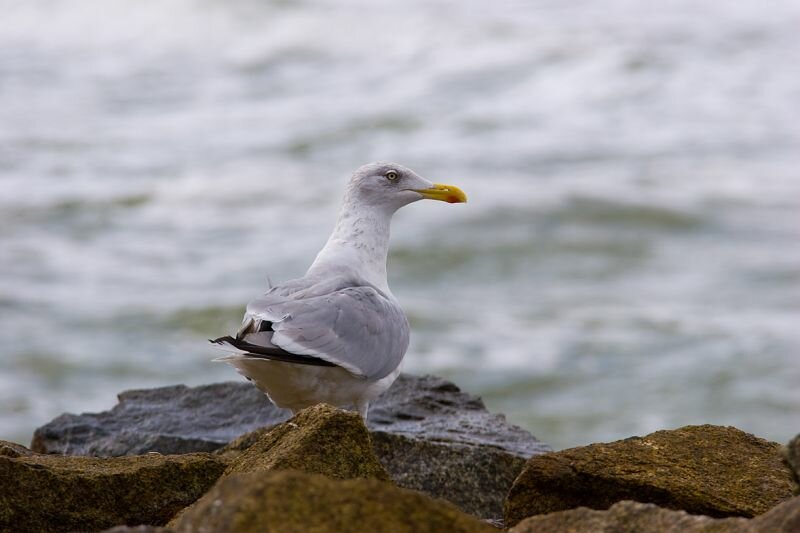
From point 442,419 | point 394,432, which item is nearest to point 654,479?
point 394,432

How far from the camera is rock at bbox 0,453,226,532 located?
4.69m

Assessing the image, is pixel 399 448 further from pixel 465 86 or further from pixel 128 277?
pixel 465 86

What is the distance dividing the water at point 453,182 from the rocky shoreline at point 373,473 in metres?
4.14

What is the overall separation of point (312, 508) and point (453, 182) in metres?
14.0

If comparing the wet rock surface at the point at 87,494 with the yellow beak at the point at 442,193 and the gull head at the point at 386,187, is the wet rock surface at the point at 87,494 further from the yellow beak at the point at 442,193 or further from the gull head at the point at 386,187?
the yellow beak at the point at 442,193

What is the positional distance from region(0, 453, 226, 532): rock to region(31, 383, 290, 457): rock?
1.77 meters

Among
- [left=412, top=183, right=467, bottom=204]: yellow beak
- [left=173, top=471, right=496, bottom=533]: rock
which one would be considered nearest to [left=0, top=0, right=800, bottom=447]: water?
[left=412, top=183, right=467, bottom=204]: yellow beak

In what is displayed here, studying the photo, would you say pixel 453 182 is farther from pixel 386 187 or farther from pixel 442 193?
pixel 386 187

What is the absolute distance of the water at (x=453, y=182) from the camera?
13289 mm

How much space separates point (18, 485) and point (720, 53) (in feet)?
62.7

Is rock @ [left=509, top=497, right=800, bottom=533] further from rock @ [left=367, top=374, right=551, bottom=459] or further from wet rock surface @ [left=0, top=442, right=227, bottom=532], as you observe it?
rock @ [left=367, top=374, right=551, bottom=459]

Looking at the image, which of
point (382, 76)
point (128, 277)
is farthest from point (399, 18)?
point (128, 277)

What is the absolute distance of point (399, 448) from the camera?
625 cm

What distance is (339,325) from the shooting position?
583 cm
